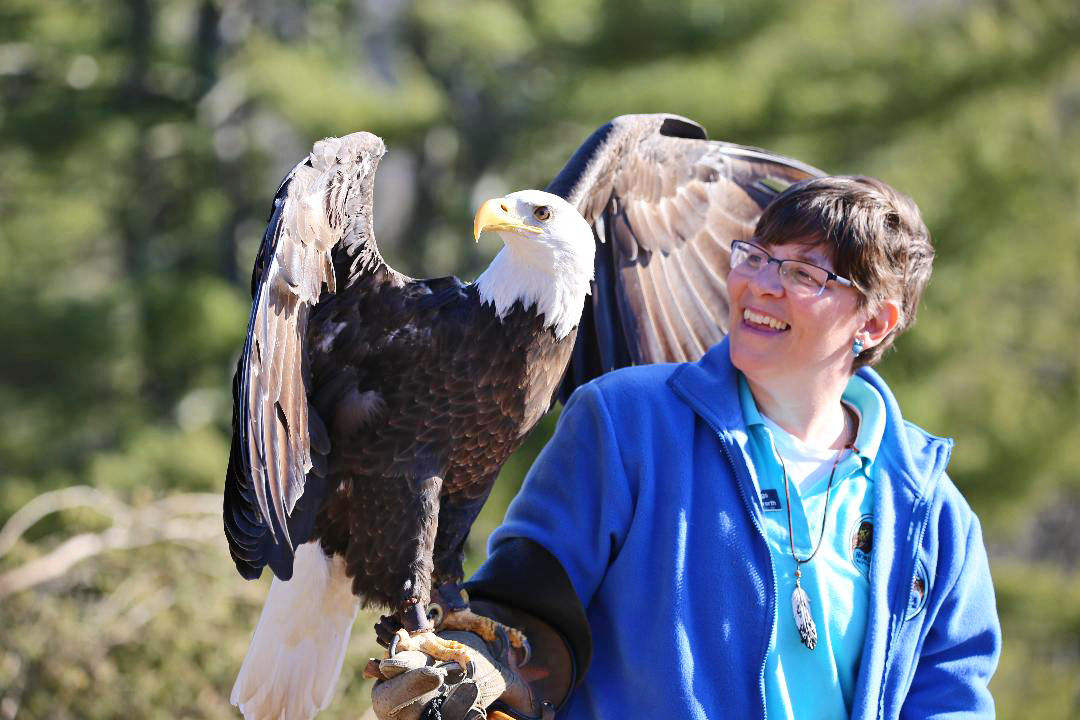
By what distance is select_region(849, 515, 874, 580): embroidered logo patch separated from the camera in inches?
69.2

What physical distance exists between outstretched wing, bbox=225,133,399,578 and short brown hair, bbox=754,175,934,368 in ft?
1.97

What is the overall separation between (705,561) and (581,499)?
19 cm

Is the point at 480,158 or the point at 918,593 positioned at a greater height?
the point at 918,593

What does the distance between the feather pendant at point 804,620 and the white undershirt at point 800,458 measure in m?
0.16

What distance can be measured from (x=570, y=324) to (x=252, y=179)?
27.1 ft

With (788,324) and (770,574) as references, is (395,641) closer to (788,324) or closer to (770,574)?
(770,574)

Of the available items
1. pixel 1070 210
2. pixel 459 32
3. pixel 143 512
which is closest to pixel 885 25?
pixel 1070 210

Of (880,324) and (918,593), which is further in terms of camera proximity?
(880,324)

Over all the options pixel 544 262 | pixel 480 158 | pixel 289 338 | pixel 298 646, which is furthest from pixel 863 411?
pixel 480 158

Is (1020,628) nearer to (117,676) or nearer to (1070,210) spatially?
(1070,210)

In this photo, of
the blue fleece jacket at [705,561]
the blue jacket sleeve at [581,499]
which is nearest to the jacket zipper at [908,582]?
the blue fleece jacket at [705,561]

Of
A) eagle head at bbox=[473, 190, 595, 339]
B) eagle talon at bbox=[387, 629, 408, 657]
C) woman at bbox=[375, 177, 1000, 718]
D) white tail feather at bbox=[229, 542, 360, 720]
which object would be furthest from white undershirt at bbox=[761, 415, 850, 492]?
white tail feather at bbox=[229, 542, 360, 720]

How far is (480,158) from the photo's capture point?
9414mm

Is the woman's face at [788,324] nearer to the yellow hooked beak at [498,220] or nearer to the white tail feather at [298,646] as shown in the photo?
the yellow hooked beak at [498,220]
